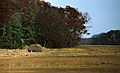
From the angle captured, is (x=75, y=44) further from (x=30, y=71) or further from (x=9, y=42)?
(x=30, y=71)

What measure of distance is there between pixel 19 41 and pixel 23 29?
15.5ft

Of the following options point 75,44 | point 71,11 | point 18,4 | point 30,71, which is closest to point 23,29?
point 18,4

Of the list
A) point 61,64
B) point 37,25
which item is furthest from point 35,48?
point 61,64

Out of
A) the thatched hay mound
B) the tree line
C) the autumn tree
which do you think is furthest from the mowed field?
the autumn tree

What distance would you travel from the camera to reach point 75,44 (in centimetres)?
6744

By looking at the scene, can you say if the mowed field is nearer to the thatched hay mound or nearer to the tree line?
the thatched hay mound

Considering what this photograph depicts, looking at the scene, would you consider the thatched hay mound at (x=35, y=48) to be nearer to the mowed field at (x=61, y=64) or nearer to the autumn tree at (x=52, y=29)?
the mowed field at (x=61, y=64)

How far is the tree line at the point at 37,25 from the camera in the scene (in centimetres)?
5197

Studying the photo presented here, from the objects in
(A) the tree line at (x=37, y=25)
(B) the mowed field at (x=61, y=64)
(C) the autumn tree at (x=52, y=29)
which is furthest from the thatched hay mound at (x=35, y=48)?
(C) the autumn tree at (x=52, y=29)

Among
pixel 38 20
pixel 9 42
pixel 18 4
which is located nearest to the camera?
pixel 9 42

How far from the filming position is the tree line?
171 ft

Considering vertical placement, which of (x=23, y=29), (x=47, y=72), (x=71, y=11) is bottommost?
(x=47, y=72)

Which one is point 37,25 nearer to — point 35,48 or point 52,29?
point 52,29

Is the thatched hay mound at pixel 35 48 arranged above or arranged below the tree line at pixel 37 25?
below
